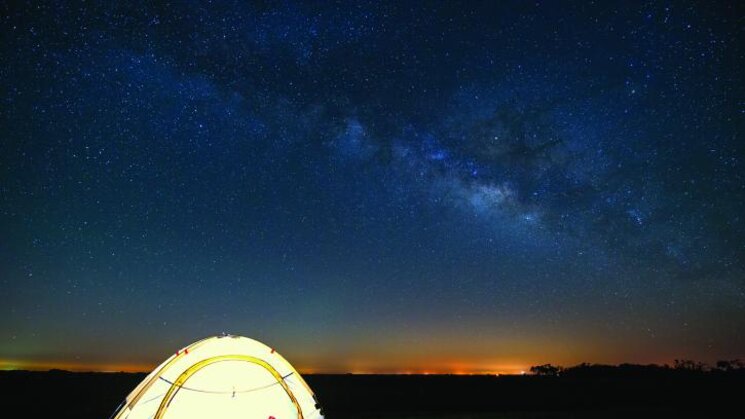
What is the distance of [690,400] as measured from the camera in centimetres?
1512

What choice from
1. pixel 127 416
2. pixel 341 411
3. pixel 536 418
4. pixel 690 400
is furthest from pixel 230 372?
pixel 690 400

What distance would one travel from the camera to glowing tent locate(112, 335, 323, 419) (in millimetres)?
6266

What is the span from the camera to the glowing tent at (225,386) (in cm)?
627

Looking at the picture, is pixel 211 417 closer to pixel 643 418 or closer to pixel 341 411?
pixel 341 411

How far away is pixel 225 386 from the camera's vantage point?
23.5 feet

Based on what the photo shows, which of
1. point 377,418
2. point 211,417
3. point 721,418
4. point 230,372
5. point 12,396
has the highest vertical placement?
point 230,372

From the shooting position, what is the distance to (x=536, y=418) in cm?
1098

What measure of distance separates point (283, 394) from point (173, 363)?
7.34 ft

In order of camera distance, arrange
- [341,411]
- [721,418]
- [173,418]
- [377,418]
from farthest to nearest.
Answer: [341,411], [377,418], [721,418], [173,418]

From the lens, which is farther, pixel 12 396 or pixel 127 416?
pixel 12 396

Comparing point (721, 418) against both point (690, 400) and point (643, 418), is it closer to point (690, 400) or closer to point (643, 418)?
point (643, 418)

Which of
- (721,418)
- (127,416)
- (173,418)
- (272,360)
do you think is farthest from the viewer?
(721,418)

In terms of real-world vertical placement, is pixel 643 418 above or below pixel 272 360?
below

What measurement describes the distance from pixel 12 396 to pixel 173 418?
21682 millimetres
